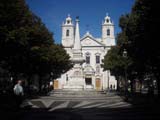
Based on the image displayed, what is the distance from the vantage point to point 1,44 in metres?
29.2

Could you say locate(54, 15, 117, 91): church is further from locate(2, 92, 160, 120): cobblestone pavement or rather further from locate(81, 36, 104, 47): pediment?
locate(2, 92, 160, 120): cobblestone pavement

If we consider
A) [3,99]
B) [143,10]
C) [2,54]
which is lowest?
[3,99]

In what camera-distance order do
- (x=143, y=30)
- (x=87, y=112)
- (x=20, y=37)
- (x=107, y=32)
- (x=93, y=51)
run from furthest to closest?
(x=107, y=32) < (x=93, y=51) < (x=20, y=37) < (x=143, y=30) < (x=87, y=112)

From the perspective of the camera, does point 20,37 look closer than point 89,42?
Yes

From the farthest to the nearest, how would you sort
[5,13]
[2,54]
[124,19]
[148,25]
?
[124,19], [2,54], [5,13], [148,25]

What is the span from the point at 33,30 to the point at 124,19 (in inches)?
424

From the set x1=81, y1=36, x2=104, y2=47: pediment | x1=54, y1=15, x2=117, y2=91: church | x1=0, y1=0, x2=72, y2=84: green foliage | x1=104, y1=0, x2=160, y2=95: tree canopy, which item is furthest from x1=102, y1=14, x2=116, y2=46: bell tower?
x1=104, y1=0, x2=160, y2=95: tree canopy

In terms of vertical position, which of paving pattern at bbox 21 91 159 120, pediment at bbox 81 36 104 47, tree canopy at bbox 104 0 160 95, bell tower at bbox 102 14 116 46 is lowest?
paving pattern at bbox 21 91 159 120

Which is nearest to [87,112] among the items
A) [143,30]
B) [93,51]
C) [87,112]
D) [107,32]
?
[87,112]

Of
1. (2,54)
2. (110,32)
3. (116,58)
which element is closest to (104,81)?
(110,32)

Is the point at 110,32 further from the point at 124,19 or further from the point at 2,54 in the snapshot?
the point at 2,54

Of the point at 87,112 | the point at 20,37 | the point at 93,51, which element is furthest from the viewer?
the point at 93,51

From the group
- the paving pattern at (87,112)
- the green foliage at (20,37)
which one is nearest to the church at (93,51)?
the green foliage at (20,37)

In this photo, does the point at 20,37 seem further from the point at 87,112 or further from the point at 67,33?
the point at 67,33
